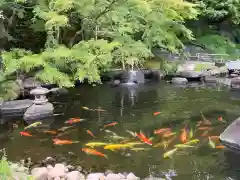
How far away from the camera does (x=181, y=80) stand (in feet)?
49.1

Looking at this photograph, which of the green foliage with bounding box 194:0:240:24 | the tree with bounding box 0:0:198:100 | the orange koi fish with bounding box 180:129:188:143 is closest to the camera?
the orange koi fish with bounding box 180:129:188:143

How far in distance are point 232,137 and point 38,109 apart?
5222 millimetres

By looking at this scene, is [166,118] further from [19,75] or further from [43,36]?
[43,36]

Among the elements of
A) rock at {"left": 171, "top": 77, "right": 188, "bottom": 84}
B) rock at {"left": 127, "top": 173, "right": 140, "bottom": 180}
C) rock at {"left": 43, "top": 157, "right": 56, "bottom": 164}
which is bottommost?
rock at {"left": 43, "top": 157, "right": 56, "bottom": 164}

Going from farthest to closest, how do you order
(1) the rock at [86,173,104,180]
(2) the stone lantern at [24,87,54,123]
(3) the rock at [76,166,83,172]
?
(2) the stone lantern at [24,87,54,123]
(3) the rock at [76,166,83,172]
(1) the rock at [86,173,104,180]

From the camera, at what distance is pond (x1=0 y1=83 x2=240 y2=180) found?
6.83 meters

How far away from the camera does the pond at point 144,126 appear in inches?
269

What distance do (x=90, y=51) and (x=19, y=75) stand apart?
2.52m

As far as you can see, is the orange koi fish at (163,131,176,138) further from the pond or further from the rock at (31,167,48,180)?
the rock at (31,167,48,180)

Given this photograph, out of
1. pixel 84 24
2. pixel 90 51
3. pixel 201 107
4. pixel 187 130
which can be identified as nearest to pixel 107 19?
pixel 84 24

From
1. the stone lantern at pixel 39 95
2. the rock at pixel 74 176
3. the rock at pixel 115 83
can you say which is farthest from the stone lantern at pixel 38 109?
the rock at pixel 115 83

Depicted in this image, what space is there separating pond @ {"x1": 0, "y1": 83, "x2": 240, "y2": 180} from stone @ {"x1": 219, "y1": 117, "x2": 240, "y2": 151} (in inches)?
9.9

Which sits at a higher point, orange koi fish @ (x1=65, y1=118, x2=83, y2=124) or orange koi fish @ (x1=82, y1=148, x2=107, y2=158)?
orange koi fish @ (x1=65, y1=118, x2=83, y2=124)

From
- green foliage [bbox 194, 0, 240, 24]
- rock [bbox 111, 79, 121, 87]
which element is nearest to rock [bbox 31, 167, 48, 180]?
rock [bbox 111, 79, 121, 87]
